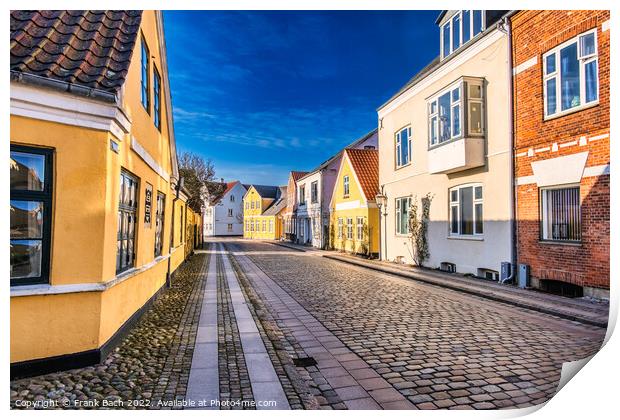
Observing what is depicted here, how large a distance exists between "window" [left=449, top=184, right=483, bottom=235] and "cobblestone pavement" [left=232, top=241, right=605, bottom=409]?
2771mm

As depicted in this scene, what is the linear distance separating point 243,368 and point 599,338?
438 centimetres

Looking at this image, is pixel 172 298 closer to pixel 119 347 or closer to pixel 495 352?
pixel 119 347

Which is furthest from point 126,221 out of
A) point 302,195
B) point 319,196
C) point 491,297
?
point 302,195

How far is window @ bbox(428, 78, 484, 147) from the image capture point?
10234 millimetres

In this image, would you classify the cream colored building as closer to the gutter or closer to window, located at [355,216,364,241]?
window, located at [355,216,364,241]

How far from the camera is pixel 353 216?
20.8m

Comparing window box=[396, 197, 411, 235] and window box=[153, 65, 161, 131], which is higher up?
window box=[153, 65, 161, 131]

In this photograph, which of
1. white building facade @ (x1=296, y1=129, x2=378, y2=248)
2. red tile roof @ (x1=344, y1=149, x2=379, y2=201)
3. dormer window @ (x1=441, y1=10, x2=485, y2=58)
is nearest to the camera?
dormer window @ (x1=441, y1=10, x2=485, y2=58)

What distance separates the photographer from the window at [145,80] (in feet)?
20.4

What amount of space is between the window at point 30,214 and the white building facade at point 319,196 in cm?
2125

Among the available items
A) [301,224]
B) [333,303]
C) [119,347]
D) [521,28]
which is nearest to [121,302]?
[119,347]

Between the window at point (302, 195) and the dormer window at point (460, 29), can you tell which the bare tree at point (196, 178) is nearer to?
the window at point (302, 195)

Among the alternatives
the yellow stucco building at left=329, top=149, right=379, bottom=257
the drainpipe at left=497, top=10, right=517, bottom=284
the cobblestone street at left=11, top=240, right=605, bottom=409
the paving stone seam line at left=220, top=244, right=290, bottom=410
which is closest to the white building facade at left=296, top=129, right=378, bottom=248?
the yellow stucco building at left=329, top=149, right=379, bottom=257

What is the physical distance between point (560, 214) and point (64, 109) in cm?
829
